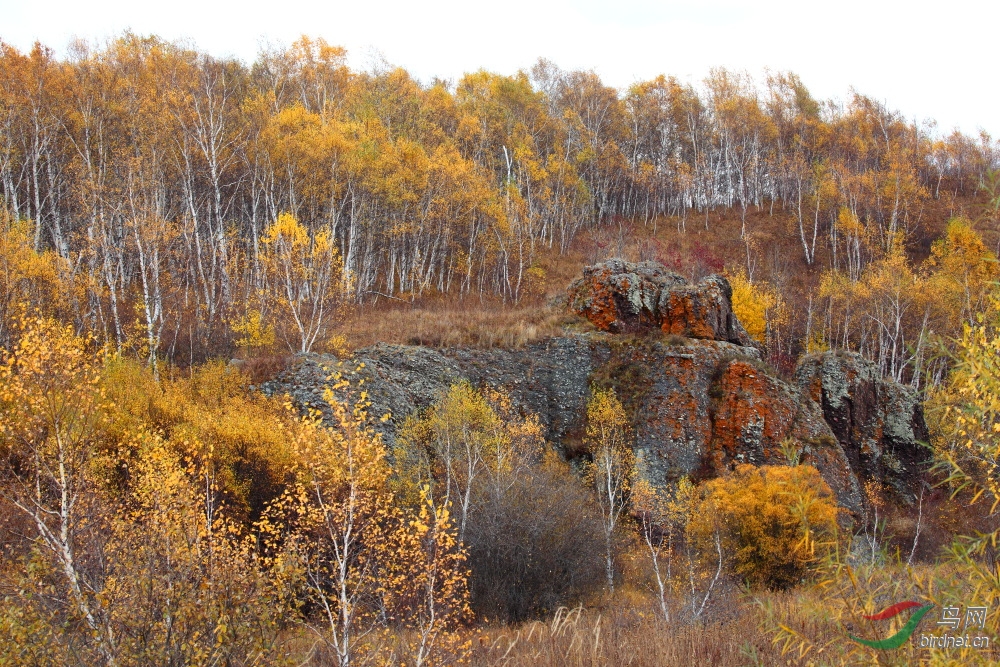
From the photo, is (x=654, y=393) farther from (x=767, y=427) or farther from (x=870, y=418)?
(x=870, y=418)

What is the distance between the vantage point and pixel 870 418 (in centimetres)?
3191

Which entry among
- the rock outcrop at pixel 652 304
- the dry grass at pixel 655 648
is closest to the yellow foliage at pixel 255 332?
the rock outcrop at pixel 652 304

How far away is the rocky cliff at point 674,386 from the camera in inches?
996

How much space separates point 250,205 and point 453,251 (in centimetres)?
1460

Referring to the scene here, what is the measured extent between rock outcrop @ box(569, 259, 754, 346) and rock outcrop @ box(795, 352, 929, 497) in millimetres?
4741

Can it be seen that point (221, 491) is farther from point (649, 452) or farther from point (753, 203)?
point (753, 203)

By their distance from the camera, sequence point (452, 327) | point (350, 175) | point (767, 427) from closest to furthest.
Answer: point (767, 427)
point (452, 327)
point (350, 175)

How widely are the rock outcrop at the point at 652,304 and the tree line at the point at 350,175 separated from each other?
39.7 feet

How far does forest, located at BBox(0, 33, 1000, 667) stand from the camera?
6.25 m

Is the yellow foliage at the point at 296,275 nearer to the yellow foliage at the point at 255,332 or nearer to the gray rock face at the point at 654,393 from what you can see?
the yellow foliage at the point at 255,332

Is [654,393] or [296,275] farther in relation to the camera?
[654,393]

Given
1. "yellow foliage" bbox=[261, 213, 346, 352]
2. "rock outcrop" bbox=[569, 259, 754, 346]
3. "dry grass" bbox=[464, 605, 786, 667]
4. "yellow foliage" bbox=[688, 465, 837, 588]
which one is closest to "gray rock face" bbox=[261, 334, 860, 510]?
"rock outcrop" bbox=[569, 259, 754, 346]

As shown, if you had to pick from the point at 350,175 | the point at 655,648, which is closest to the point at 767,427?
the point at 655,648

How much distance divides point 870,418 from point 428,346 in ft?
78.1
